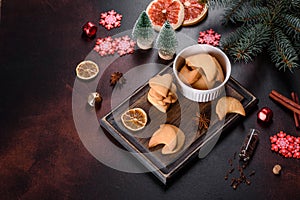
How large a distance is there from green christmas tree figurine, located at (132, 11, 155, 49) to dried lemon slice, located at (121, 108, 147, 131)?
0.82 feet

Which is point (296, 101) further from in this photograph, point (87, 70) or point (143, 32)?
point (87, 70)

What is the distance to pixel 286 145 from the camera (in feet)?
5.62

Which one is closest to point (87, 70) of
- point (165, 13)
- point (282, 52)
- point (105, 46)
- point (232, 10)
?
point (105, 46)

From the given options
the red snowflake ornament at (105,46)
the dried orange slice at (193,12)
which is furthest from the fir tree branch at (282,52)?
the red snowflake ornament at (105,46)

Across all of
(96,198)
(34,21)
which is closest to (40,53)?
(34,21)

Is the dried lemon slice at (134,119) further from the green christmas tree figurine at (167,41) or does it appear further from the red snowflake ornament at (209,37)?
the red snowflake ornament at (209,37)

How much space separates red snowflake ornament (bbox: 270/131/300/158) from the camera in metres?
1.71

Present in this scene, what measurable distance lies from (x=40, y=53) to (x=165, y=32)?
44 cm

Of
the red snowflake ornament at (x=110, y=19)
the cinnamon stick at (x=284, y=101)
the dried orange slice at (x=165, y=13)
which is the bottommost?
the cinnamon stick at (x=284, y=101)

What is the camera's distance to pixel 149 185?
1.65 meters

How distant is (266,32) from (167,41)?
0.33m

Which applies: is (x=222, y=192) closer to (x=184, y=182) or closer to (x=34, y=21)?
(x=184, y=182)

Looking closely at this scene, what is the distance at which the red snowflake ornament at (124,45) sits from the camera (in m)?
1.90

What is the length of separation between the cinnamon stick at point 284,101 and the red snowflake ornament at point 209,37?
26 cm
